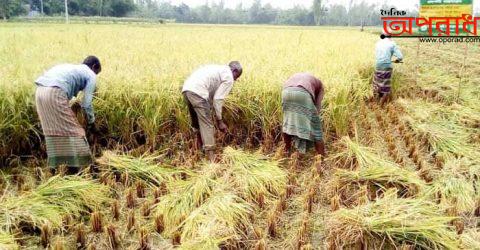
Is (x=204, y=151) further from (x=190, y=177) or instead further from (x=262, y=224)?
(x=262, y=224)

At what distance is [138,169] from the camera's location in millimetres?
3713

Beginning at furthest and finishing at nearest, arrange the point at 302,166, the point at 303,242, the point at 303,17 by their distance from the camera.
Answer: the point at 303,17 → the point at 302,166 → the point at 303,242

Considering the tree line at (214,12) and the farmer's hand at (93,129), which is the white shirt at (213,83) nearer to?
the farmer's hand at (93,129)

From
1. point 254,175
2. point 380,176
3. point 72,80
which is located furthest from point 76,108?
point 380,176

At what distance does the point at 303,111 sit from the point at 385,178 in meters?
1.08

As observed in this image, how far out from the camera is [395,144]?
4559mm

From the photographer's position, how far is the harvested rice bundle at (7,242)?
2455mm

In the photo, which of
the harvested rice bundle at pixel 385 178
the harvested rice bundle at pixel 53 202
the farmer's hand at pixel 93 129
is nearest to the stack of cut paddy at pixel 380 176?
the harvested rice bundle at pixel 385 178

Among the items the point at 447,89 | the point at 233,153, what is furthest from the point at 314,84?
the point at 447,89

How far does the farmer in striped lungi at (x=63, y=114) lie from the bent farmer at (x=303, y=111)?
1959mm

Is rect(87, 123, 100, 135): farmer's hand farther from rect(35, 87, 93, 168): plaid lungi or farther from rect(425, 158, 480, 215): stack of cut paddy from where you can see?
rect(425, 158, 480, 215): stack of cut paddy

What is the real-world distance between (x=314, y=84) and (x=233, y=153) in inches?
45.1

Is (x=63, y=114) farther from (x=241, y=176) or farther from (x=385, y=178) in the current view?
(x=385, y=178)

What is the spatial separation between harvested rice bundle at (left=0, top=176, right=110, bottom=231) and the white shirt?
1.30m
